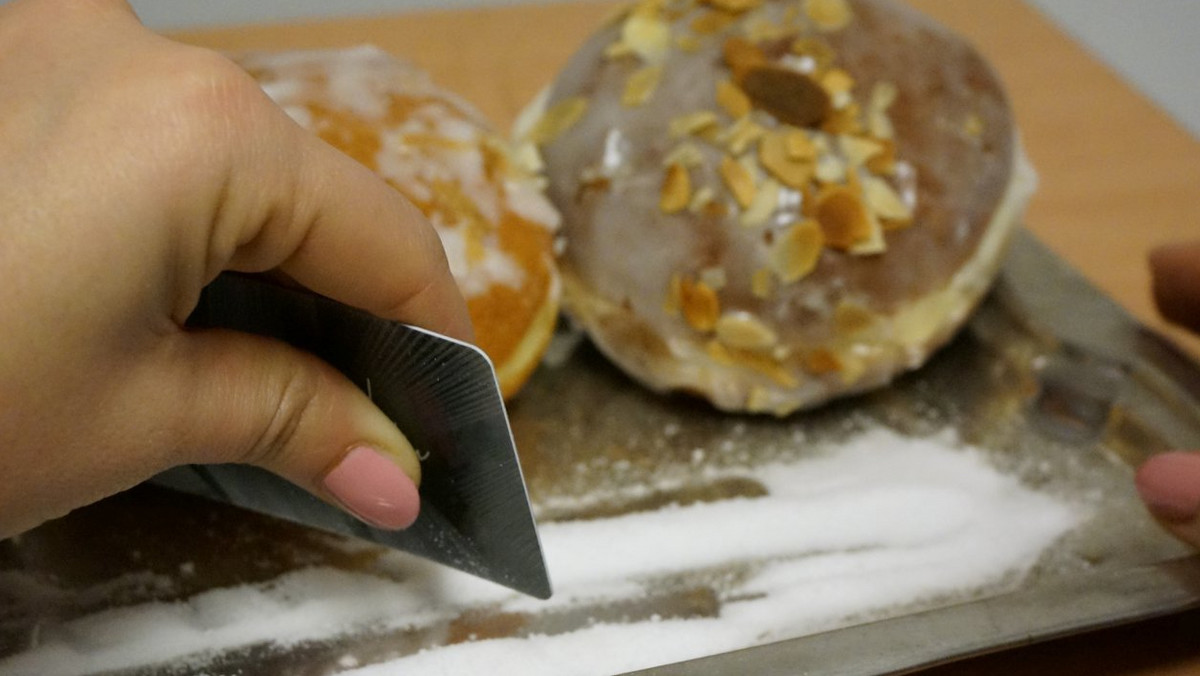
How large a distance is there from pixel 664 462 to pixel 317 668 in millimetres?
298

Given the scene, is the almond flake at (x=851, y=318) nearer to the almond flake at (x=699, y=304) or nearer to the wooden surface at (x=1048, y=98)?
the almond flake at (x=699, y=304)

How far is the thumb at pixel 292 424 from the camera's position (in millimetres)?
434

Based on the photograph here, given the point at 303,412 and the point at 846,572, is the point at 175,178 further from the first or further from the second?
the point at 846,572

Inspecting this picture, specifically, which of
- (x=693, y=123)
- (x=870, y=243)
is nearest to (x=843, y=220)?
(x=870, y=243)

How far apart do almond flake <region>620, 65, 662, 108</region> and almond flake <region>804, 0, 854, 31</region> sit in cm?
13

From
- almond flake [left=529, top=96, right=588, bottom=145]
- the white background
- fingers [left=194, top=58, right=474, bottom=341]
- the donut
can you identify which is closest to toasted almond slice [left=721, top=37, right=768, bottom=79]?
the donut

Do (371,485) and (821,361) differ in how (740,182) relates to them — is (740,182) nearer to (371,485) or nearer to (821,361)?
(821,361)

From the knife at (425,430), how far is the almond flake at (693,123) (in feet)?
1.08

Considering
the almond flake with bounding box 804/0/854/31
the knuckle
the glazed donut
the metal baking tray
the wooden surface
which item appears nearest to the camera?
the knuckle

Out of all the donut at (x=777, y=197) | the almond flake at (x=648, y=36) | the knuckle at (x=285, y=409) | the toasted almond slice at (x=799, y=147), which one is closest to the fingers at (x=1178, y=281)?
the donut at (x=777, y=197)

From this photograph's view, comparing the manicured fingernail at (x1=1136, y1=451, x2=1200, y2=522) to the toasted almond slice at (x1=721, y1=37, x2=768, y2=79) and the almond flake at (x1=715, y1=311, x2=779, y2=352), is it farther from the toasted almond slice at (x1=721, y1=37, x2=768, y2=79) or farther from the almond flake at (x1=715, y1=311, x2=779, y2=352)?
the toasted almond slice at (x1=721, y1=37, x2=768, y2=79)

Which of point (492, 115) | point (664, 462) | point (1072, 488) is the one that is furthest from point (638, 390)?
point (492, 115)

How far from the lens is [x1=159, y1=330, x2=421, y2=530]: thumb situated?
0.43m

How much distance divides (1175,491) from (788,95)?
0.37 m
